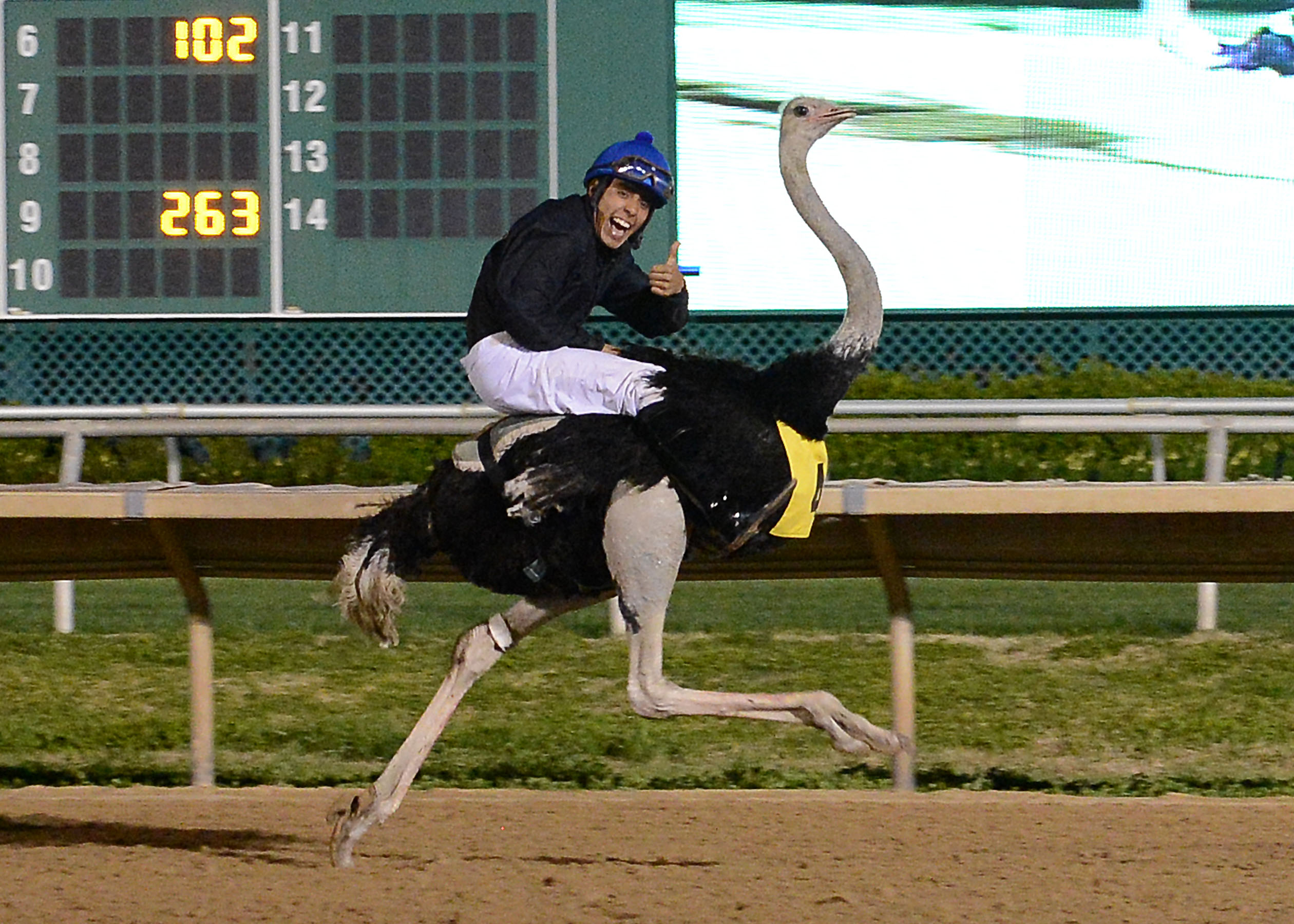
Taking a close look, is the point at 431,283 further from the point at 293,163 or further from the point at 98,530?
the point at 98,530

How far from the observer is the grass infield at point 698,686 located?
6.93 metres

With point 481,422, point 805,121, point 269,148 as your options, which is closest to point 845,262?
point 805,121

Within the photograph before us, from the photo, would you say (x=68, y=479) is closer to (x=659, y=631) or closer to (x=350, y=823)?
(x=350, y=823)

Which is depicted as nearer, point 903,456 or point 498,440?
point 498,440

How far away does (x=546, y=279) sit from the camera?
16.1 feet

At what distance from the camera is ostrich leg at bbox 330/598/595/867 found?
197 inches

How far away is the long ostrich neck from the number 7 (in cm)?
1049

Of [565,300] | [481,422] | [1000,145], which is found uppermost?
[1000,145]

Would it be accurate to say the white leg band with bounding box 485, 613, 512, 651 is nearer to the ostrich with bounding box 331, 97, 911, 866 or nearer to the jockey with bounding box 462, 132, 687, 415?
the ostrich with bounding box 331, 97, 911, 866

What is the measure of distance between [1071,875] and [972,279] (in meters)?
10.8

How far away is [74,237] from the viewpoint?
14727mm

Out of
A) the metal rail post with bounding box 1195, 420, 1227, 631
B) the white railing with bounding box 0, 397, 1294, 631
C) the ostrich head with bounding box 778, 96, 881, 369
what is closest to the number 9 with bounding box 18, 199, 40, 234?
the white railing with bounding box 0, 397, 1294, 631

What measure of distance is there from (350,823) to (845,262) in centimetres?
166

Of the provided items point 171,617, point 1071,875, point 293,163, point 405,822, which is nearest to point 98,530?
point 405,822
